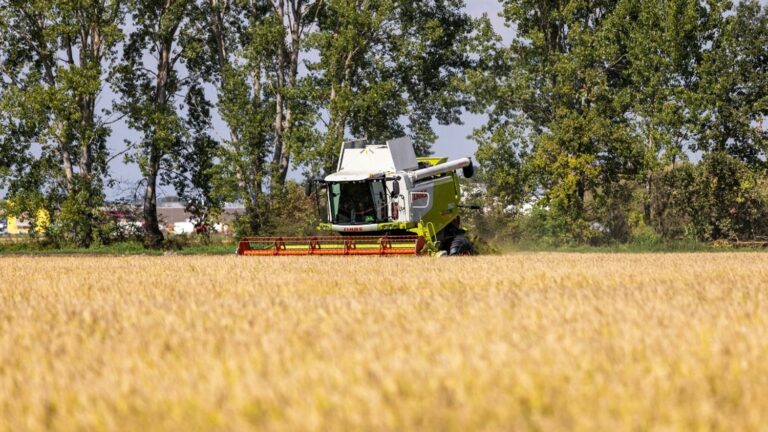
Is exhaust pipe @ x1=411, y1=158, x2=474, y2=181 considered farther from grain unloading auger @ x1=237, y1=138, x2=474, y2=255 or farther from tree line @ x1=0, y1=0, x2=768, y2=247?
tree line @ x1=0, y1=0, x2=768, y2=247

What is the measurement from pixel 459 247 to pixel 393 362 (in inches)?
797

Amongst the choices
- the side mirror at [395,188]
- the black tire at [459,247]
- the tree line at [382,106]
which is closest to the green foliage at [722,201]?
the tree line at [382,106]

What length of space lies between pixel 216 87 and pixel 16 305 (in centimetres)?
3357

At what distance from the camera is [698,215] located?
3962 cm

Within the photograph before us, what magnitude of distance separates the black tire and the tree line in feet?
45.4

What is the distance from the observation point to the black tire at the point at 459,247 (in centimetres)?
2572

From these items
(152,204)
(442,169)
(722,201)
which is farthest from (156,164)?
(722,201)

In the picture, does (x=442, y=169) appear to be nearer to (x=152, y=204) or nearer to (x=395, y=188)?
(x=395, y=188)

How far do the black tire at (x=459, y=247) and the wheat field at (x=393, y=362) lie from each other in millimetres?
14829

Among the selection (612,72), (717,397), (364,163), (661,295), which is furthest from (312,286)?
(612,72)

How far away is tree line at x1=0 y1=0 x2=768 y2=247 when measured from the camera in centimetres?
3922

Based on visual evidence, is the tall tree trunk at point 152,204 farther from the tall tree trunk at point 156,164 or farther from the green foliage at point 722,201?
the green foliage at point 722,201

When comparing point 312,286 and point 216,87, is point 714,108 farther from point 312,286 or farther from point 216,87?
point 312,286

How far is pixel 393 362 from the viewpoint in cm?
568
